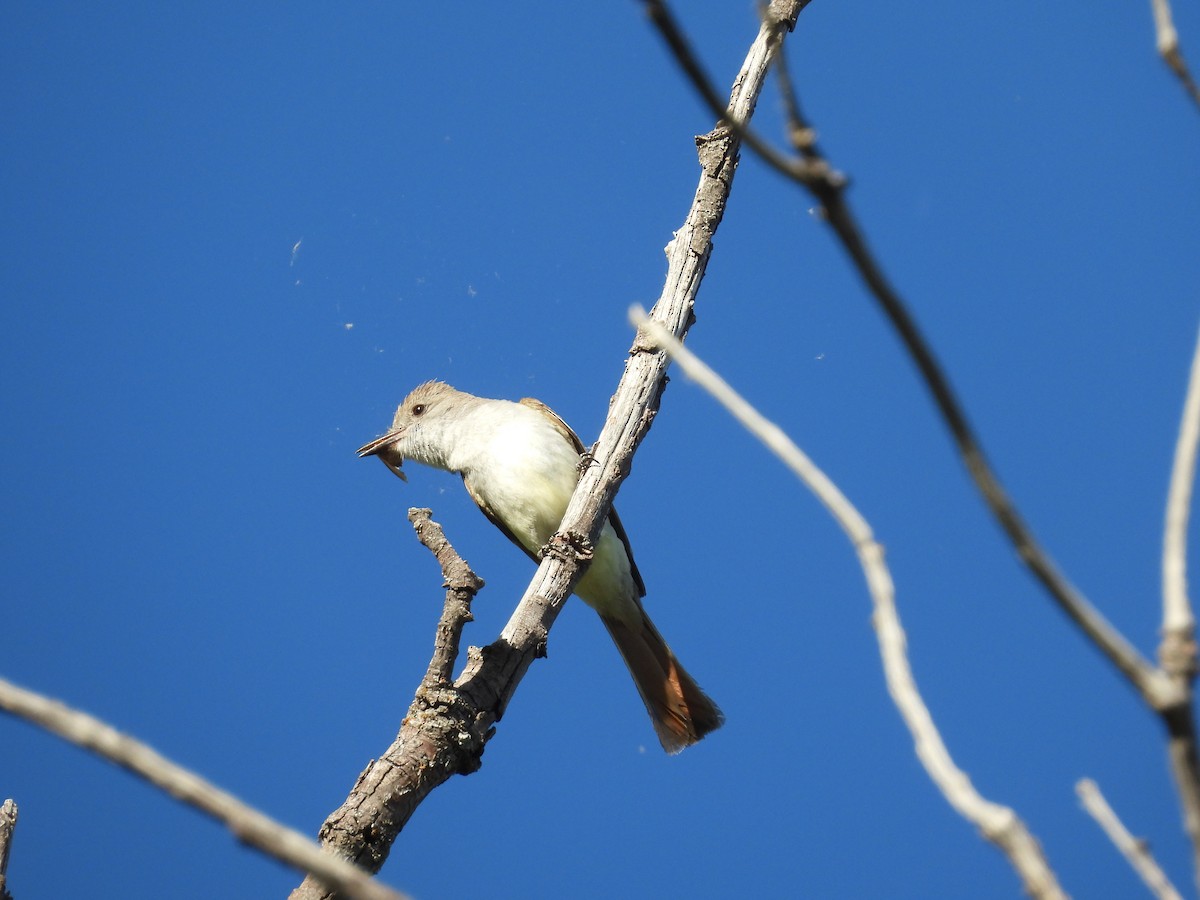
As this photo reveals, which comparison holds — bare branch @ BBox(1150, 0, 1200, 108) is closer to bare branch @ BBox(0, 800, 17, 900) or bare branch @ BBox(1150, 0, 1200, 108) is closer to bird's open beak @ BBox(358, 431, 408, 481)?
bare branch @ BBox(0, 800, 17, 900)

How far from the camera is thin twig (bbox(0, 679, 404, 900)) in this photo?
1.10m

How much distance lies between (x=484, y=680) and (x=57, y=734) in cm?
349

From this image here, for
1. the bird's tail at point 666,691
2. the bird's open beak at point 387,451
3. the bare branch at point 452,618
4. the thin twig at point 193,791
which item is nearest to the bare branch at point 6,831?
the bare branch at point 452,618

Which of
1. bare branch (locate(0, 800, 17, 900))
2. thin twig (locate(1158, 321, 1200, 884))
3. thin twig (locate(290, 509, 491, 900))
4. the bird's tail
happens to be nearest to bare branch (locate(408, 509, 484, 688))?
thin twig (locate(290, 509, 491, 900))

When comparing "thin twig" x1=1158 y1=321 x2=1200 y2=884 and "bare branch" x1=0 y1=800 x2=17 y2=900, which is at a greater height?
"bare branch" x1=0 y1=800 x2=17 y2=900

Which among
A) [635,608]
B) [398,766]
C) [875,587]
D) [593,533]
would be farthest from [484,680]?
[875,587]

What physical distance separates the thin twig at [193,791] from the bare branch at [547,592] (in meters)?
2.81

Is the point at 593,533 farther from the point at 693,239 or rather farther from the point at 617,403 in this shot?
the point at 693,239

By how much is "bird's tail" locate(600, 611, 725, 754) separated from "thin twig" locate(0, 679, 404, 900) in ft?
18.8

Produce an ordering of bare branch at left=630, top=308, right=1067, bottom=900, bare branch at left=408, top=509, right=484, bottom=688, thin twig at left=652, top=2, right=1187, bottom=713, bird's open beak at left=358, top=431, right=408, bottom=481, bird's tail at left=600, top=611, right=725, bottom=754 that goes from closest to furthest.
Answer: thin twig at left=652, top=2, right=1187, bottom=713 → bare branch at left=630, top=308, right=1067, bottom=900 → bare branch at left=408, top=509, right=484, bottom=688 → bird's tail at left=600, top=611, right=725, bottom=754 → bird's open beak at left=358, top=431, right=408, bottom=481

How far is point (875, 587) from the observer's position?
4.72 ft

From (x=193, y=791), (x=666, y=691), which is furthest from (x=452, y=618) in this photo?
(x=193, y=791)

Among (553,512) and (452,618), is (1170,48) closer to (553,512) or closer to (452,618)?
(452,618)

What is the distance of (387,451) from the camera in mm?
7969
